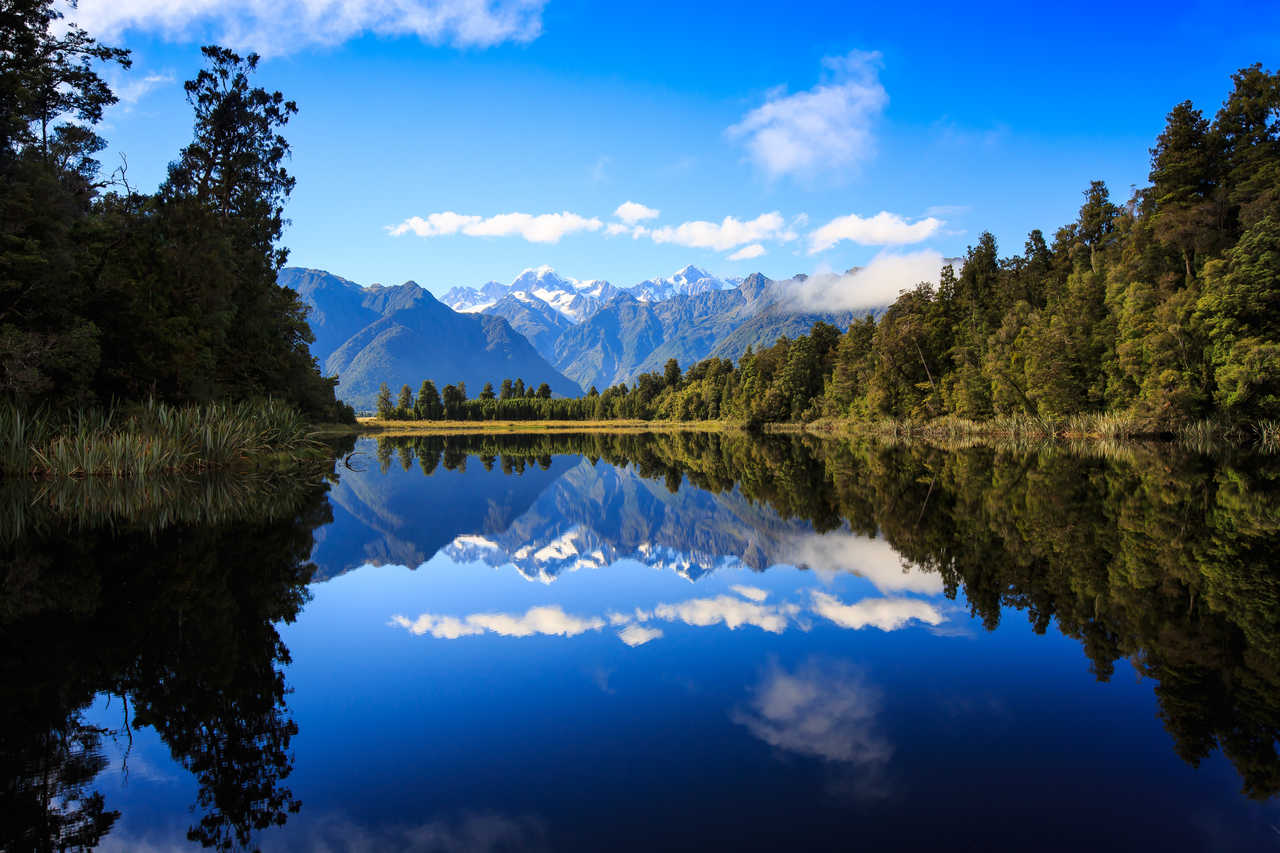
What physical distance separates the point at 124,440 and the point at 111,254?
916 centimetres

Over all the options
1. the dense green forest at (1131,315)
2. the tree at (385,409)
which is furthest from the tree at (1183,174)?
the tree at (385,409)

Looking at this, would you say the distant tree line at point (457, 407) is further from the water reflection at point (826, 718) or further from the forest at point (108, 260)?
the water reflection at point (826, 718)

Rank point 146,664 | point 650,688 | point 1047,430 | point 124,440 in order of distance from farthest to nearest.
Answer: point 1047,430 < point 124,440 < point 146,664 < point 650,688

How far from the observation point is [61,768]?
4898mm

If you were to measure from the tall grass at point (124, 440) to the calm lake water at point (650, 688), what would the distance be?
8.35 metres

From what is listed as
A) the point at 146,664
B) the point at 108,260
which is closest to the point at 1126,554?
the point at 146,664

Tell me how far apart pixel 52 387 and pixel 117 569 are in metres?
16.4

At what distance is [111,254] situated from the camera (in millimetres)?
26219

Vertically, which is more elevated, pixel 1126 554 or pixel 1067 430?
pixel 1067 430

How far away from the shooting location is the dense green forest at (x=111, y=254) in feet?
72.1

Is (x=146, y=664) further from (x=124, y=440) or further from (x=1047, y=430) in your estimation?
(x=1047, y=430)

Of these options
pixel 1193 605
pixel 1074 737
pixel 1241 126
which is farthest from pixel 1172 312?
pixel 1074 737

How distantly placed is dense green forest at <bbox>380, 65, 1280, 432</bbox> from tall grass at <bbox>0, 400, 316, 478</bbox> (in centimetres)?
5108

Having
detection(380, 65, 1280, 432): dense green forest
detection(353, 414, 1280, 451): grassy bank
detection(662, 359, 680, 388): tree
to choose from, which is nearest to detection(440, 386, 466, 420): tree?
detection(662, 359, 680, 388): tree
